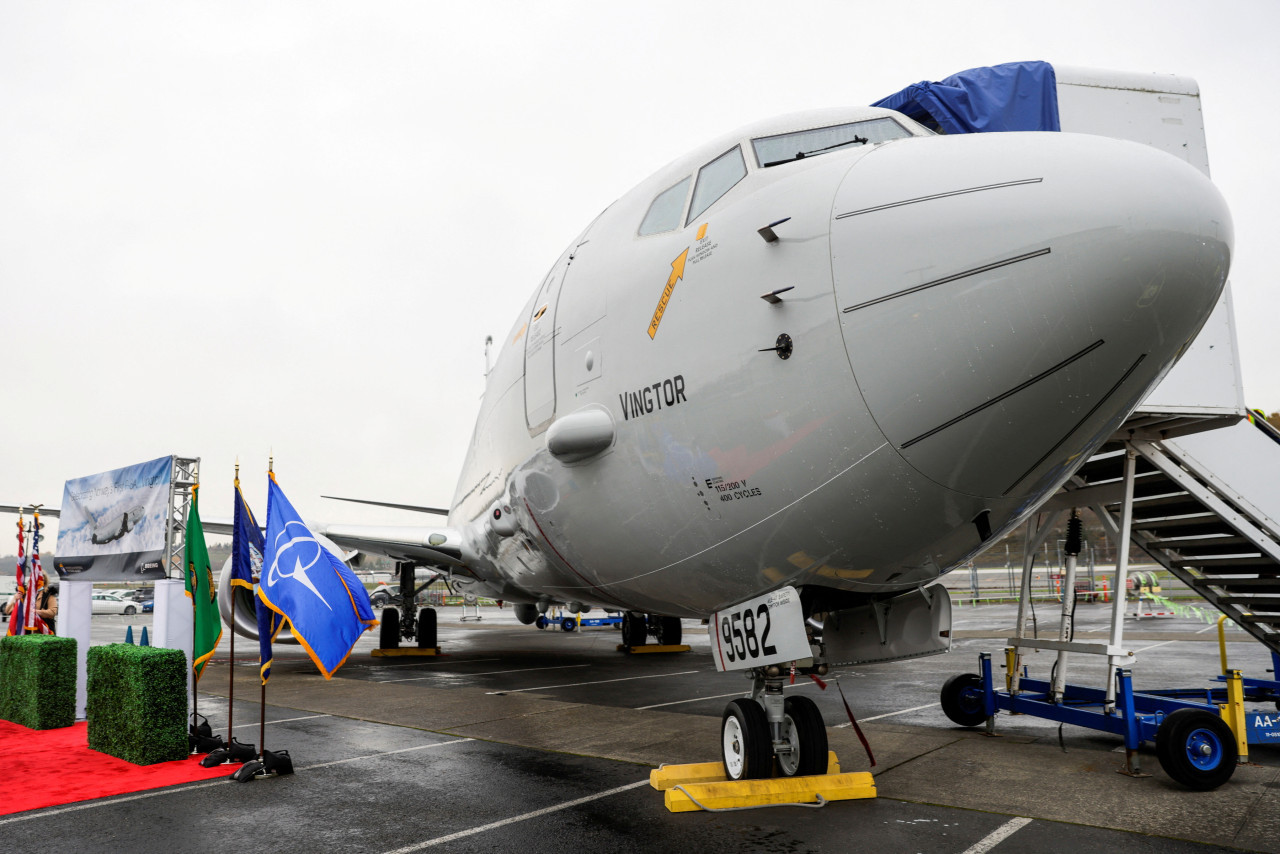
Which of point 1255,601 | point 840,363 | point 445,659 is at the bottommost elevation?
point 445,659

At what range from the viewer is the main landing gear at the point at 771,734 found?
5.51 meters

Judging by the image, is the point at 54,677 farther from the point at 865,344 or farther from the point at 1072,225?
the point at 1072,225

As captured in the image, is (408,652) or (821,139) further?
(408,652)

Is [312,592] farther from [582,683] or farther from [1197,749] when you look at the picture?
[582,683]

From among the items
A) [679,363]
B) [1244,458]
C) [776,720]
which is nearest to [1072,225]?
[679,363]

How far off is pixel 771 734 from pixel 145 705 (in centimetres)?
552

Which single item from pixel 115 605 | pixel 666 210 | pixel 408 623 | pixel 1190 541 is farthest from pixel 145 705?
pixel 115 605

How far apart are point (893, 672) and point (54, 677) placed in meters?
12.0

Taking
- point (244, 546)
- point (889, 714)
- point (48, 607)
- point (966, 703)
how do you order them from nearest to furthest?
point (244, 546) → point (966, 703) → point (889, 714) → point (48, 607)

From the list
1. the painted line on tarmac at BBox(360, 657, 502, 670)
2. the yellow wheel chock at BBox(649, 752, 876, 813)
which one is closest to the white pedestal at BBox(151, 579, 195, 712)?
the yellow wheel chock at BBox(649, 752, 876, 813)

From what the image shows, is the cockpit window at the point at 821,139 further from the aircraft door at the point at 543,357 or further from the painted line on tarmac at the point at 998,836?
the painted line on tarmac at the point at 998,836

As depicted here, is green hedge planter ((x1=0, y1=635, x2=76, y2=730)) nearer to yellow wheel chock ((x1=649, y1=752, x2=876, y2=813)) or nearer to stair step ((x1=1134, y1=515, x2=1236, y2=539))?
yellow wheel chock ((x1=649, y1=752, x2=876, y2=813))

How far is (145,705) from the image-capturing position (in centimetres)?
742

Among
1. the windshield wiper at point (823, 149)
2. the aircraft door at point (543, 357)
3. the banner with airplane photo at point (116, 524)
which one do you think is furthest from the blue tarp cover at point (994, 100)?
the banner with airplane photo at point (116, 524)
